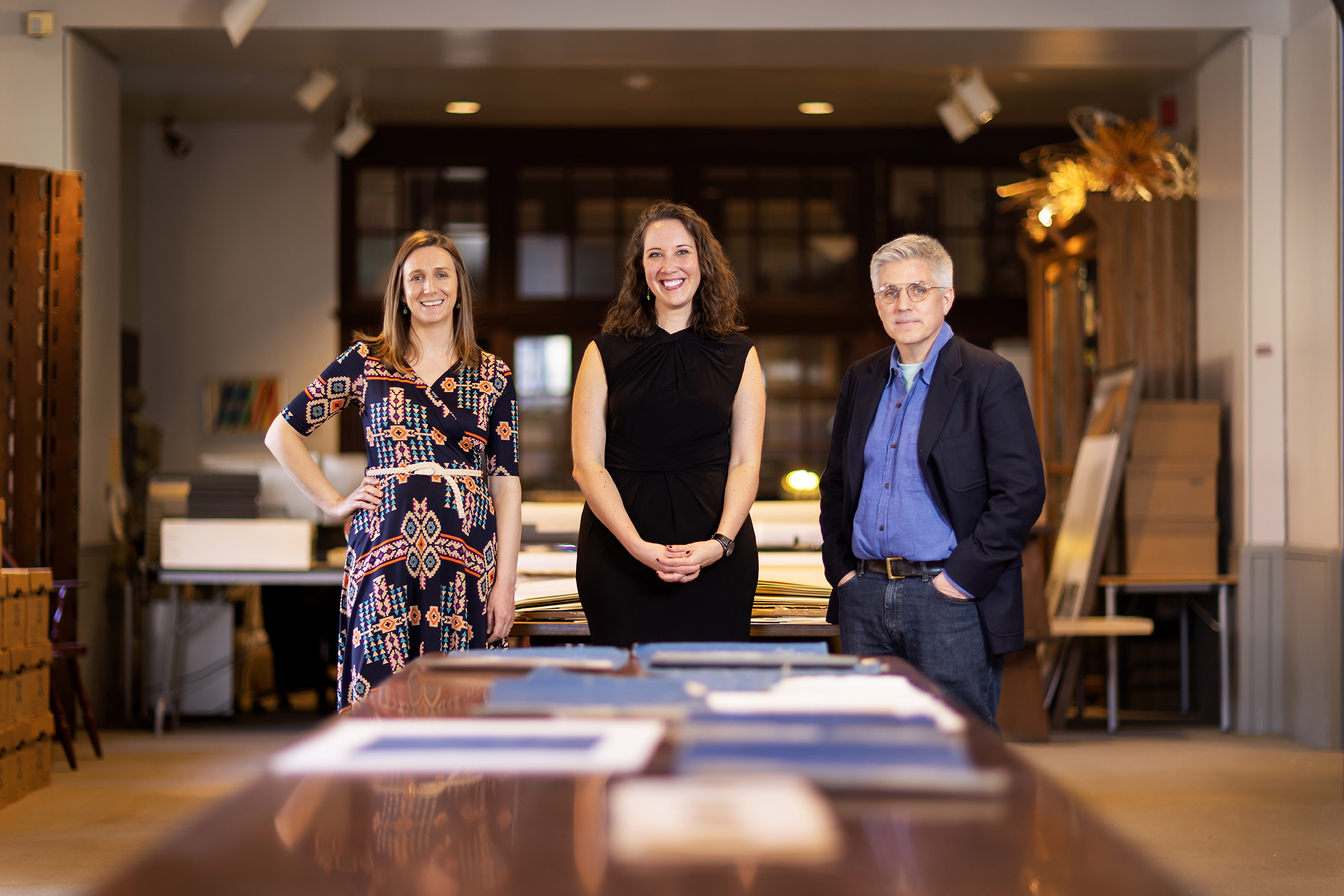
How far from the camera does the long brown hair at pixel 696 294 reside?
8.29 feet

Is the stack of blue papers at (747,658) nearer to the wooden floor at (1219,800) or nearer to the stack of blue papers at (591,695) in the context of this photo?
the stack of blue papers at (591,695)

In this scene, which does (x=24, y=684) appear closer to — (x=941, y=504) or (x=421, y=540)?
(x=421, y=540)

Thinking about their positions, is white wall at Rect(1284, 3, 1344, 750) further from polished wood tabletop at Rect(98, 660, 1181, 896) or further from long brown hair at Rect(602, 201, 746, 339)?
polished wood tabletop at Rect(98, 660, 1181, 896)

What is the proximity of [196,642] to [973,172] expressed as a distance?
17.6 ft

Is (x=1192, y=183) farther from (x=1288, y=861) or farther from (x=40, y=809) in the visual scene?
(x=40, y=809)

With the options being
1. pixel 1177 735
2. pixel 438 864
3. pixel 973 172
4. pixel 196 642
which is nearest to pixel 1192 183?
pixel 973 172

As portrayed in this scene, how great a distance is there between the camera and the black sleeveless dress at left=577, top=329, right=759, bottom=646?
8.09ft

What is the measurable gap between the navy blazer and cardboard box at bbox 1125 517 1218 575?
11.0 feet

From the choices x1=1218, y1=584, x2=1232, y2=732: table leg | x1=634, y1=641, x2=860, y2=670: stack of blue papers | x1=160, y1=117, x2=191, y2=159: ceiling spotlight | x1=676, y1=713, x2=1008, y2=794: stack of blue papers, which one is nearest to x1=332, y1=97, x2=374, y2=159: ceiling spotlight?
x1=160, y1=117, x2=191, y2=159: ceiling spotlight

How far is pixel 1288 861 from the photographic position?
10.9 feet

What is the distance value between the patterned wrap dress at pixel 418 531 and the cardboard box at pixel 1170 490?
3.65 metres

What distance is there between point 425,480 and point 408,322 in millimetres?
377

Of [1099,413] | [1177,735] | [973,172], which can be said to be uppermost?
[973,172]

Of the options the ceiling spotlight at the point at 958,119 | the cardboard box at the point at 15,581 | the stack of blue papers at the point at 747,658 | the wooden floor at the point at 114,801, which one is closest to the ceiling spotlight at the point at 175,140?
the wooden floor at the point at 114,801
